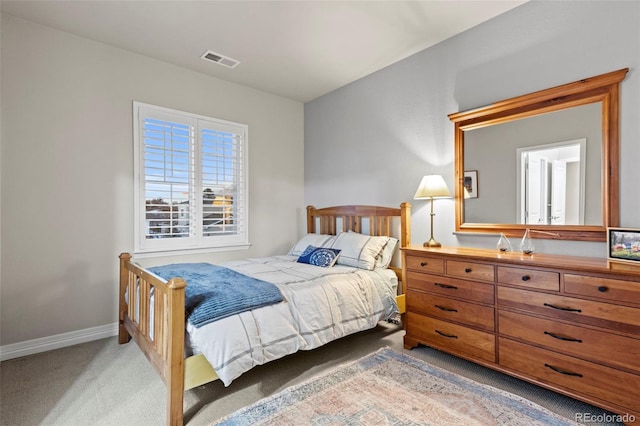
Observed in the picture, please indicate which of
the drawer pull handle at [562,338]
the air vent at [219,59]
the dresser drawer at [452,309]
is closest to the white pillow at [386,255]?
the dresser drawer at [452,309]

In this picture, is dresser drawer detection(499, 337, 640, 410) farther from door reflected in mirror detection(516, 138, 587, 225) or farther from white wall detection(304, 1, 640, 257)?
door reflected in mirror detection(516, 138, 587, 225)

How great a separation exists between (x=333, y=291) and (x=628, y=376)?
1719 millimetres

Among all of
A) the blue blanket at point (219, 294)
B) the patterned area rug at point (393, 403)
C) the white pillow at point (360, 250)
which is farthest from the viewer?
the white pillow at point (360, 250)

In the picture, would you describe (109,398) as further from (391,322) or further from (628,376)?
(628,376)

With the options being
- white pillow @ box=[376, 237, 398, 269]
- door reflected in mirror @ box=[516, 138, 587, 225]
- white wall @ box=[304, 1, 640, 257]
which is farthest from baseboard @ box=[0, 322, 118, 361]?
door reflected in mirror @ box=[516, 138, 587, 225]

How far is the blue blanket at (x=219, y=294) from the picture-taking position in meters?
1.89

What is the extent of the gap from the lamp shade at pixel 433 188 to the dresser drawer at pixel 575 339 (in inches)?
41.2

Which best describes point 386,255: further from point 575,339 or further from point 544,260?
point 575,339

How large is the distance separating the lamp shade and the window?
218 cm

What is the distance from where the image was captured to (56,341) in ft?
9.30

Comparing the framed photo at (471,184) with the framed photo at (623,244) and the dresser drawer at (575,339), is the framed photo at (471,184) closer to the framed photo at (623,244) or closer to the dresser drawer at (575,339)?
the framed photo at (623,244)

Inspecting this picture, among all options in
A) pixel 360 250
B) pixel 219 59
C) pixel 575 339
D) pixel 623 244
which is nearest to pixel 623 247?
pixel 623 244

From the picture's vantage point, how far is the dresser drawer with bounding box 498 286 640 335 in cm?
166

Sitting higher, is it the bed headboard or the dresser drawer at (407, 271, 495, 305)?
the bed headboard
